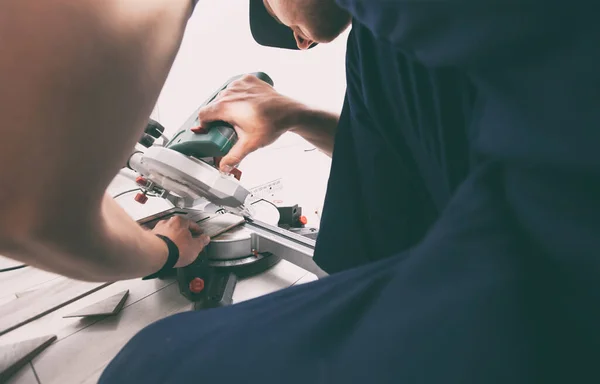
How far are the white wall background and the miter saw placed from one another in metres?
0.56

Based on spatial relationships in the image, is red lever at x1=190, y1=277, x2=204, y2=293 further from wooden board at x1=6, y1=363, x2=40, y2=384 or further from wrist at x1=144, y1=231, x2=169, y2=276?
wooden board at x1=6, y1=363, x2=40, y2=384

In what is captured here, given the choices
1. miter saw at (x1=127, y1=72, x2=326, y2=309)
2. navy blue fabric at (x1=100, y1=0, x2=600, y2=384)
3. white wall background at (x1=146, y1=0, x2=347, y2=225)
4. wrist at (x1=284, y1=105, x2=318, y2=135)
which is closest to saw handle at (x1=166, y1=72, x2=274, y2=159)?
miter saw at (x1=127, y1=72, x2=326, y2=309)

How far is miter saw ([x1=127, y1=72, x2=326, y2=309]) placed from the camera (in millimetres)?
655

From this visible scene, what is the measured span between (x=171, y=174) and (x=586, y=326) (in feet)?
2.21

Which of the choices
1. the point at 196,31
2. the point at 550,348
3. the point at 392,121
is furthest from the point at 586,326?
the point at 196,31

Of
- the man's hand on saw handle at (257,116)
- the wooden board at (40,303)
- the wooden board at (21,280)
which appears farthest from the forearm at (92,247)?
the wooden board at (21,280)

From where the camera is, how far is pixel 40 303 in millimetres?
700

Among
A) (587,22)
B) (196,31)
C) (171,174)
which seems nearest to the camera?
(587,22)

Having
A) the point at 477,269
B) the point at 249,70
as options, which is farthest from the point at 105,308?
the point at 249,70

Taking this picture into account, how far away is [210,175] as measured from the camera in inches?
26.6

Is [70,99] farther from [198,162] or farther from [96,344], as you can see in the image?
[96,344]

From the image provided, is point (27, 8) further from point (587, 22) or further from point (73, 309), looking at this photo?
point (73, 309)

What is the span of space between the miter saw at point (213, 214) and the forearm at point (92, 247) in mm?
172

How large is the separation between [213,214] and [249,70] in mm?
1398
